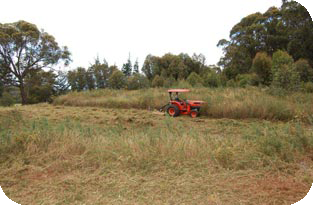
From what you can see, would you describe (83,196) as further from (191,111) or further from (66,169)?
(191,111)

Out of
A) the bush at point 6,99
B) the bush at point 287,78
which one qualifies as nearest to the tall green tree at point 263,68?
the bush at point 287,78

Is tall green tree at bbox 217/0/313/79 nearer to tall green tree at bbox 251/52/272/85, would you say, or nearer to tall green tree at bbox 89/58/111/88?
tall green tree at bbox 251/52/272/85

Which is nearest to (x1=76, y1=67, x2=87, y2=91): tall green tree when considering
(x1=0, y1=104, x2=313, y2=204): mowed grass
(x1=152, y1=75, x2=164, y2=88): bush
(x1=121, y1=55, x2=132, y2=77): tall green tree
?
(x1=121, y1=55, x2=132, y2=77): tall green tree

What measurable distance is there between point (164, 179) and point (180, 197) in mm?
364

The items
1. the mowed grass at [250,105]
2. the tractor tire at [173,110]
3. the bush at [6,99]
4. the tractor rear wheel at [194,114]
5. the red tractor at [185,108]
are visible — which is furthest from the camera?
the bush at [6,99]

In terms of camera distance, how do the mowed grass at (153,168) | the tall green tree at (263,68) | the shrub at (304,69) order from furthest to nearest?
the tall green tree at (263,68), the shrub at (304,69), the mowed grass at (153,168)

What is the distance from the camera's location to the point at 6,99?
9711 millimetres

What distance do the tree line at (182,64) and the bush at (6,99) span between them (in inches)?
3.6

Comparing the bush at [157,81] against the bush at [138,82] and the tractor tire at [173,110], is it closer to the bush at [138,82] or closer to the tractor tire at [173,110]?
the bush at [138,82]

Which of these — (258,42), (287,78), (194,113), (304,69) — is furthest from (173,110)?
(258,42)

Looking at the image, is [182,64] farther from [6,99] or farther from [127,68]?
[6,99]

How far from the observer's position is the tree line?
9.64 meters

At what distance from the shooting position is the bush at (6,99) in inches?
379

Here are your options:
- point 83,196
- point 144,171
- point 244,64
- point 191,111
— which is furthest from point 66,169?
point 244,64
